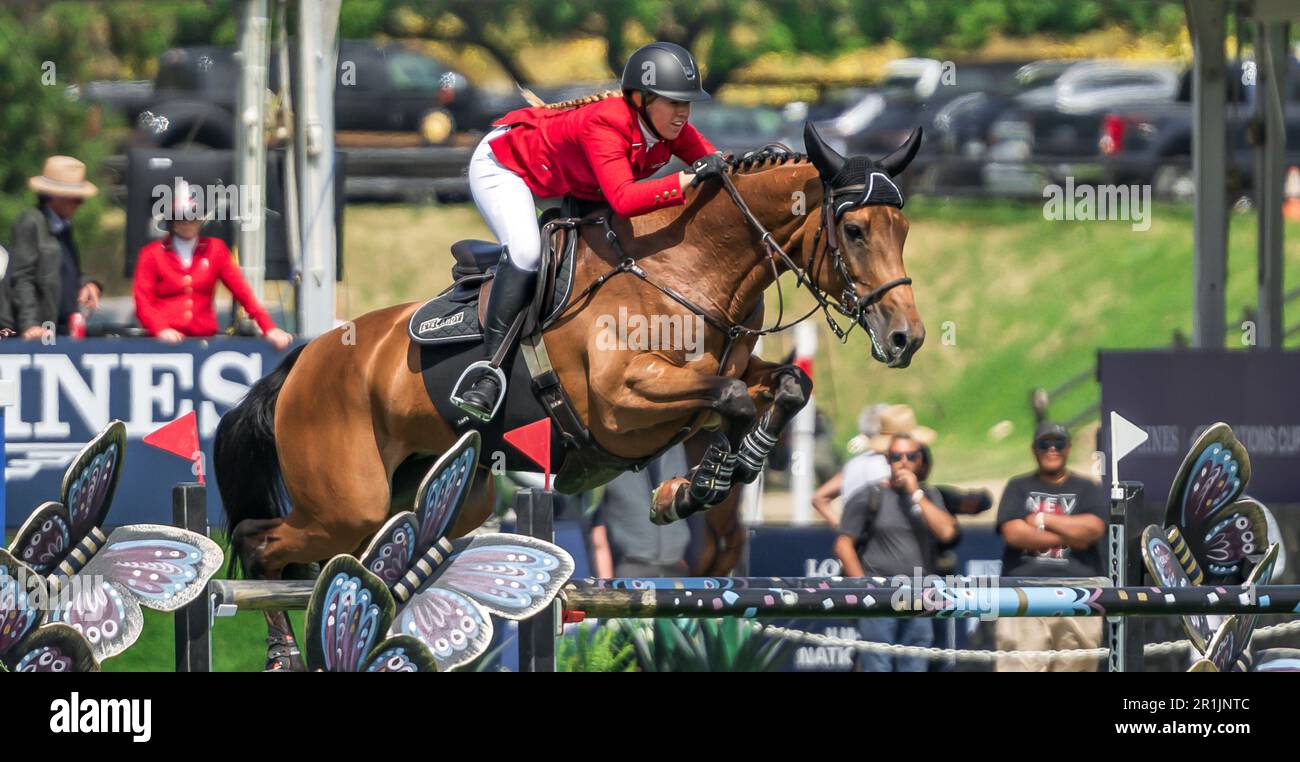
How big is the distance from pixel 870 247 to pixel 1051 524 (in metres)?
2.23

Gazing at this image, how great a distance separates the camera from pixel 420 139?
1914 cm

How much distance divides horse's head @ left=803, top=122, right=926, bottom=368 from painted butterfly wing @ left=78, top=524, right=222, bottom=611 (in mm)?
1800

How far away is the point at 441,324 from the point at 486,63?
1888 cm

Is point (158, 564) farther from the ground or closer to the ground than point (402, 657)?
farther from the ground

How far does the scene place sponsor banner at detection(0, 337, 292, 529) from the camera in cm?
682

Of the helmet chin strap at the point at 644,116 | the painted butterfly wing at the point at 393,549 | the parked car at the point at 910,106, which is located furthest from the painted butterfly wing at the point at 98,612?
the parked car at the point at 910,106

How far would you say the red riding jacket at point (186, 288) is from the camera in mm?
6992

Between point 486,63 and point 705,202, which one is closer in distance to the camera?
point 705,202

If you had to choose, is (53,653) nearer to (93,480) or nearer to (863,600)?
(93,480)

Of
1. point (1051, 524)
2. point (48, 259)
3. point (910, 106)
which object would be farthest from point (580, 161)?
point (910, 106)

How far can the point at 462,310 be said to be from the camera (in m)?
5.57
